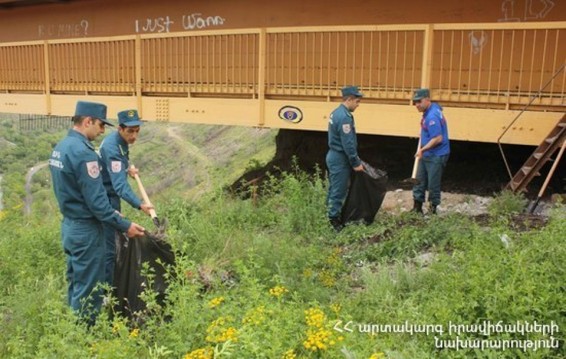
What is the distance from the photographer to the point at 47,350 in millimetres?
3141

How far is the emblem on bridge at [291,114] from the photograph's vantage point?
8609mm

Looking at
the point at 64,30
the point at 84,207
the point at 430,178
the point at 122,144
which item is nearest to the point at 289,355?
the point at 84,207

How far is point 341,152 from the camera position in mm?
6277

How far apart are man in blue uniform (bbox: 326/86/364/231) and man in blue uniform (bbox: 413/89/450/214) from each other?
91cm

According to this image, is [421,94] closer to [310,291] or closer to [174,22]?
[310,291]

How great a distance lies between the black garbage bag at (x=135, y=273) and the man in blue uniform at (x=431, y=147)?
12.4 feet

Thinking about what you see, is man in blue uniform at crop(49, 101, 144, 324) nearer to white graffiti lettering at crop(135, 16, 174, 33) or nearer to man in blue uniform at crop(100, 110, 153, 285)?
man in blue uniform at crop(100, 110, 153, 285)

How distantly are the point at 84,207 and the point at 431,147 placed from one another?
432 centimetres

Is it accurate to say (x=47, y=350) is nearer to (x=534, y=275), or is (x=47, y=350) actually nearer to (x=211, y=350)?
(x=211, y=350)

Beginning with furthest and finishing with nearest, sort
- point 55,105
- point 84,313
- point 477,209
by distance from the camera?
1. point 55,105
2. point 477,209
3. point 84,313

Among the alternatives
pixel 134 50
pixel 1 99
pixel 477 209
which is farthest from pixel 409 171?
pixel 1 99

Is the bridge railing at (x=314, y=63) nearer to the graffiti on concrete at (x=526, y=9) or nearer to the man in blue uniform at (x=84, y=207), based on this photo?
the graffiti on concrete at (x=526, y=9)

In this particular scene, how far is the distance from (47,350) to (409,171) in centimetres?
810

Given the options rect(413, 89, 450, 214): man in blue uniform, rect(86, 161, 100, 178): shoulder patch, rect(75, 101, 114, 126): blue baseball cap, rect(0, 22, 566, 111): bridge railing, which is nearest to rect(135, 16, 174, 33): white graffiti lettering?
rect(0, 22, 566, 111): bridge railing
